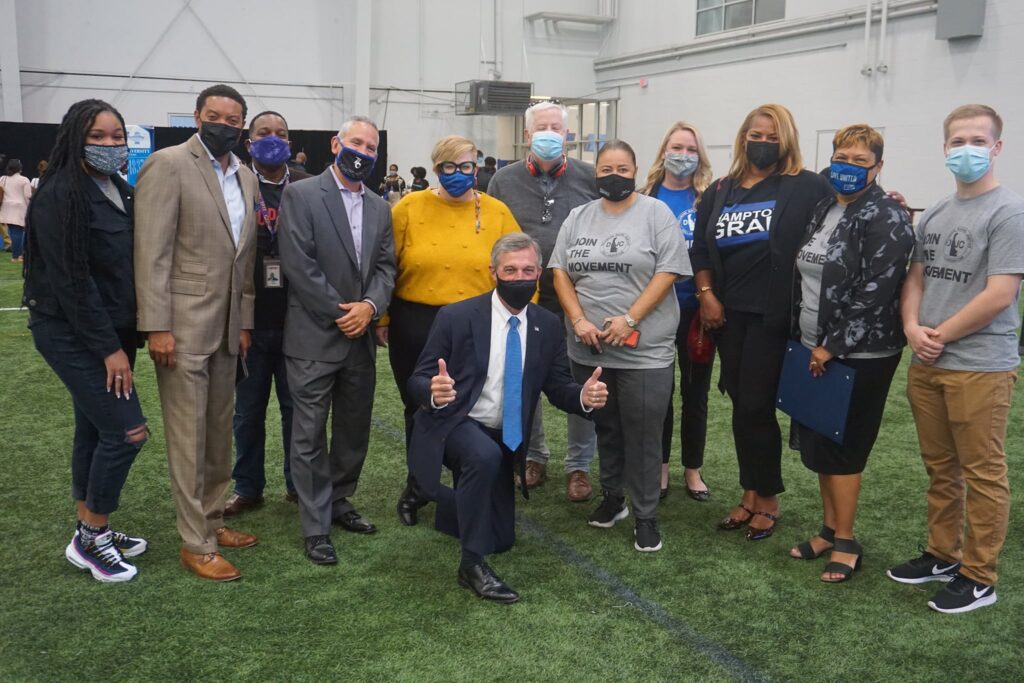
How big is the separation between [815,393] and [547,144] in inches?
63.1

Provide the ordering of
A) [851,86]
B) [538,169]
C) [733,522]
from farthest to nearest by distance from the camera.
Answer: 1. [851,86]
2. [538,169]
3. [733,522]

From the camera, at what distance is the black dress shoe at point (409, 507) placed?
3875 millimetres

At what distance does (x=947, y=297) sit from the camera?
298cm

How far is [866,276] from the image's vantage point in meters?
3.09

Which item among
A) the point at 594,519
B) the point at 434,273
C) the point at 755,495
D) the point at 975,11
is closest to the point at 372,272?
the point at 434,273

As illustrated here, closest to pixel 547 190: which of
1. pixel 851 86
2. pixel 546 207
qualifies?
pixel 546 207

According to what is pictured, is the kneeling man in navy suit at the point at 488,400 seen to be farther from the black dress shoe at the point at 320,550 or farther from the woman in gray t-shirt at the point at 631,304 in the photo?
the black dress shoe at the point at 320,550

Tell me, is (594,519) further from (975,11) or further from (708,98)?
(708,98)

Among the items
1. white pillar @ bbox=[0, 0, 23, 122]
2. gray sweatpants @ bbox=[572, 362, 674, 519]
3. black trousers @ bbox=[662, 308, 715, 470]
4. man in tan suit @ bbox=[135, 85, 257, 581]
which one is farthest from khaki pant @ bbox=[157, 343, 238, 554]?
white pillar @ bbox=[0, 0, 23, 122]

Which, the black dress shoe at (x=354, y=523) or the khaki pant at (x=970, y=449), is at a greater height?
the khaki pant at (x=970, y=449)

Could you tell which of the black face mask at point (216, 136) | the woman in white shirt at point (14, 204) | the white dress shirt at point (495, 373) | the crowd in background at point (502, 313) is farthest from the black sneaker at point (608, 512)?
the woman in white shirt at point (14, 204)

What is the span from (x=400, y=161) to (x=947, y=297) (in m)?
18.2

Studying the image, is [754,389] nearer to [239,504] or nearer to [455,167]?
[455,167]

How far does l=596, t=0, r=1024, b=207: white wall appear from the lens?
39.5ft
